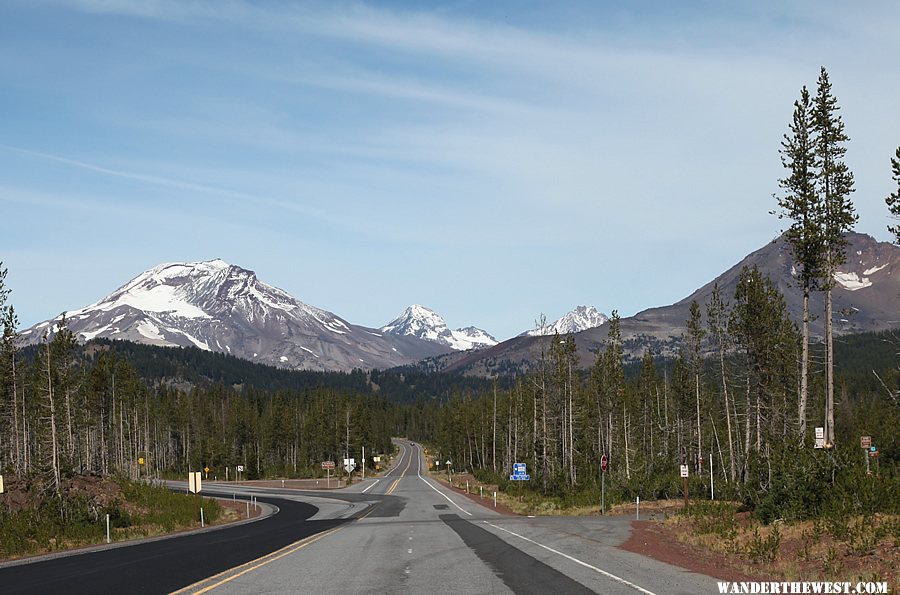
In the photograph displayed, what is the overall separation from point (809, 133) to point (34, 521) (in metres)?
45.4

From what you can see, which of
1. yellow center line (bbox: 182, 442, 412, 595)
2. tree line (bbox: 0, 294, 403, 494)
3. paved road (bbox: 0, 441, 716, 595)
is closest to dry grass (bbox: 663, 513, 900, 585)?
paved road (bbox: 0, 441, 716, 595)

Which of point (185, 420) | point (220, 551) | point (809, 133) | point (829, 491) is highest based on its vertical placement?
point (809, 133)

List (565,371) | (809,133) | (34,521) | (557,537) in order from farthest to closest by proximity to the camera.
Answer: (565,371), (34,521), (809,133), (557,537)

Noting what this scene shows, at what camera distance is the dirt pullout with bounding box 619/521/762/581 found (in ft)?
71.8

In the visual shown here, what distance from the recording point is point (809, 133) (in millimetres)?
39156

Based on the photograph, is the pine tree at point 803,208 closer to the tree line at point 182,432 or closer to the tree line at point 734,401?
the tree line at point 734,401

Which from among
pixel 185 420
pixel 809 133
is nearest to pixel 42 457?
pixel 809 133

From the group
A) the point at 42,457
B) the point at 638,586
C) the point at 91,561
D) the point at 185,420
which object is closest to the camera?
the point at 638,586

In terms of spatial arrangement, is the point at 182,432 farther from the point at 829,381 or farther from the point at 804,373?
the point at 829,381

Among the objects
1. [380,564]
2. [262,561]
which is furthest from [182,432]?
[380,564]

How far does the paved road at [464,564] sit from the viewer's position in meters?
18.5

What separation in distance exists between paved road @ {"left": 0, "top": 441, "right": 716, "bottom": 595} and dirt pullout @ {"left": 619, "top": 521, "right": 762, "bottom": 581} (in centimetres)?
82

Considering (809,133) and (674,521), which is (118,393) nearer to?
(674,521)

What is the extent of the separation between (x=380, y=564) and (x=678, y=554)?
1065 cm
